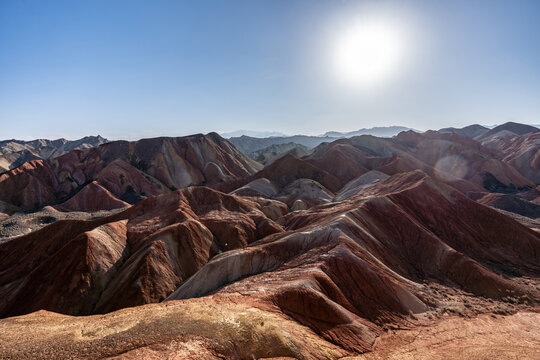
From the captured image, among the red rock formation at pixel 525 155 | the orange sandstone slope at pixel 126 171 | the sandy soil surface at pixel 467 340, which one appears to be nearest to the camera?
the sandy soil surface at pixel 467 340

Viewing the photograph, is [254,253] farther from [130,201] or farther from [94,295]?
[130,201]

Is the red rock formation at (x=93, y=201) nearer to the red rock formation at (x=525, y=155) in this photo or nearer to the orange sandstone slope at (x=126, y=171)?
the orange sandstone slope at (x=126, y=171)

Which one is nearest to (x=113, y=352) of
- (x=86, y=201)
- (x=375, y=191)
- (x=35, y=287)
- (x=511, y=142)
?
(x=35, y=287)

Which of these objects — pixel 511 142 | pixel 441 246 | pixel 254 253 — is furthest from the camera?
pixel 511 142

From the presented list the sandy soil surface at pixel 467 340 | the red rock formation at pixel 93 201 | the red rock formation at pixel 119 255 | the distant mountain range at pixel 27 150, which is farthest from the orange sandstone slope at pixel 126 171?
the sandy soil surface at pixel 467 340

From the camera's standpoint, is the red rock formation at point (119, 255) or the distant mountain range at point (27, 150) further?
the distant mountain range at point (27, 150)

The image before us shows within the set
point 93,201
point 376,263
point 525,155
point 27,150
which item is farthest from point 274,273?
point 27,150
